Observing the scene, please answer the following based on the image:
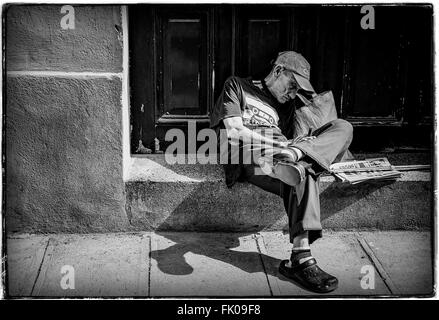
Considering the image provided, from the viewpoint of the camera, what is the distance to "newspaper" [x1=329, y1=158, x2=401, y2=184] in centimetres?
391

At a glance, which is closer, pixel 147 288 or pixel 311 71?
pixel 147 288

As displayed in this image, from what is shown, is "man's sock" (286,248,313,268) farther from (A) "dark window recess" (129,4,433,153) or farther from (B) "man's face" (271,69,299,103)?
(A) "dark window recess" (129,4,433,153)

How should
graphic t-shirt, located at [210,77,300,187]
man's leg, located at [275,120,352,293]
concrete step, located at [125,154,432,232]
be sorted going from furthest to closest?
concrete step, located at [125,154,432,232] < graphic t-shirt, located at [210,77,300,187] < man's leg, located at [275,120,352,293]

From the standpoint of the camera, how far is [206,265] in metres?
3.67

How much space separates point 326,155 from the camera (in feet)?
11.6

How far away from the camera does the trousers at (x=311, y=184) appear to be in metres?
3.47

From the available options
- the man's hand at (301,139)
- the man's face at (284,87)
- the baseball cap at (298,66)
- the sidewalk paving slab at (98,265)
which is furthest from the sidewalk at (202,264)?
Answer: the baseball cap at (298,66)

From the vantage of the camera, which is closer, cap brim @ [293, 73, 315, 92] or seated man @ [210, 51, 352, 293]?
seated man @ [210, 51, 352, 293]

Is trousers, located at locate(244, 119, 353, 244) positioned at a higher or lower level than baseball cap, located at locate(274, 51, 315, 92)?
lower

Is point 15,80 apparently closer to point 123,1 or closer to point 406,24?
point 123,1

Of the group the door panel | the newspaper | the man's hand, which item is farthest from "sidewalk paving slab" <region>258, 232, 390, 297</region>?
the door panel

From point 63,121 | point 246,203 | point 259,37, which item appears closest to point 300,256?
point 246,203

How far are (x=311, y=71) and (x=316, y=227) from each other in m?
1.33

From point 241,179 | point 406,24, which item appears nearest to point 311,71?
point 406,24
